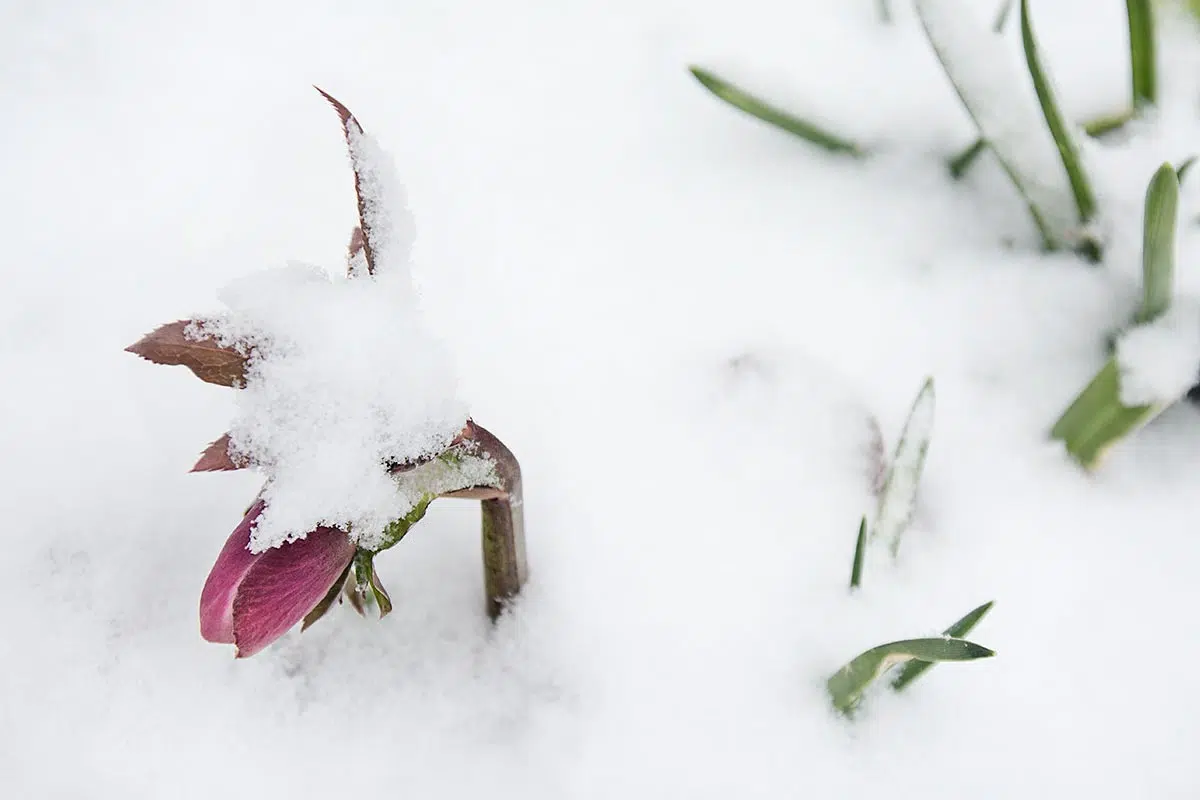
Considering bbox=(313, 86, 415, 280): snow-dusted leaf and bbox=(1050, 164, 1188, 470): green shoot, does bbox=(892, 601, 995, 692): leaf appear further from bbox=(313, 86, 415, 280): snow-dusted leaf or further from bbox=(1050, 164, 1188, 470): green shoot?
bbox=(313, 86, 415, 280): snow-dusted leaf

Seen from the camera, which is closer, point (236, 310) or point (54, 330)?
point (236, 310)

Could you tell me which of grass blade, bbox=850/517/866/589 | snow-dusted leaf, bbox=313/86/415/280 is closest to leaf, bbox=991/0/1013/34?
grass blade, bbox=850/517/866/589

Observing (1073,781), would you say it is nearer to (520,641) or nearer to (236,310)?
(520,641)

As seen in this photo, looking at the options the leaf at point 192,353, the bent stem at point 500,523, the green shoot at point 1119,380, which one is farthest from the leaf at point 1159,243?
the leaf at point 192,353

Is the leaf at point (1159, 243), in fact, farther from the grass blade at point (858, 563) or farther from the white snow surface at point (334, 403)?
the white snow surface at point (334, 403)

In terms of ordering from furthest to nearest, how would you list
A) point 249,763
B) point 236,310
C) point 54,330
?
point 54,330
point 249,763
point 236,310

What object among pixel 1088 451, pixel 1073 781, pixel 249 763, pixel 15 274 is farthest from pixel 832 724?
pixel 15 274
